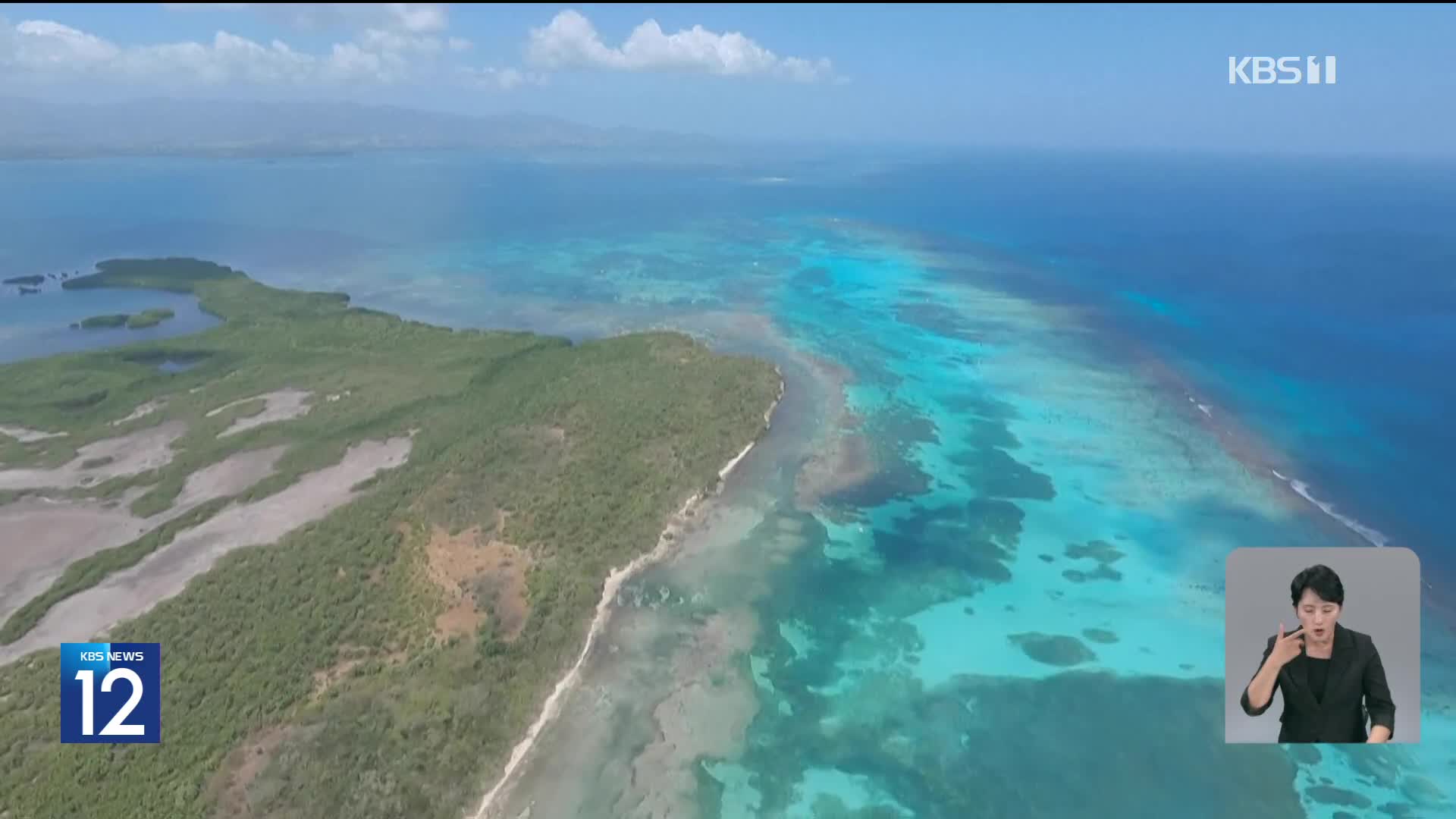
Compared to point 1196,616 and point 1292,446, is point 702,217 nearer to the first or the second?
point 1292,446

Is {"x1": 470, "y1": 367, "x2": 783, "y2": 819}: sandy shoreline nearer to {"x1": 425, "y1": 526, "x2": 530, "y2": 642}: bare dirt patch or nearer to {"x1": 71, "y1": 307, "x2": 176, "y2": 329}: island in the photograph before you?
{"x1": 425, "y1": 526, "x2": 530, "y2": 642}: bare dirt patch

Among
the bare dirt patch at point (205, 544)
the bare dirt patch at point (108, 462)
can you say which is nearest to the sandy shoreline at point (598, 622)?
the bare dirt patch at point (205, 544)

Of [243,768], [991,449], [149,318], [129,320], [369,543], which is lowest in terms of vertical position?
[243,768]

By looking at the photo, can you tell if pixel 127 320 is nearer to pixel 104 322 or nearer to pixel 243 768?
pixel 104 322

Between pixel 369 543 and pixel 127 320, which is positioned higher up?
pixel 127 320

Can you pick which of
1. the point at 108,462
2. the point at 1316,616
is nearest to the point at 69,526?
the point at 108,462

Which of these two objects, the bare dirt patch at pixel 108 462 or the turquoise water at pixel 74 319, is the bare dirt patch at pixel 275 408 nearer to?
the bare dirt patch at pixel 108 462
